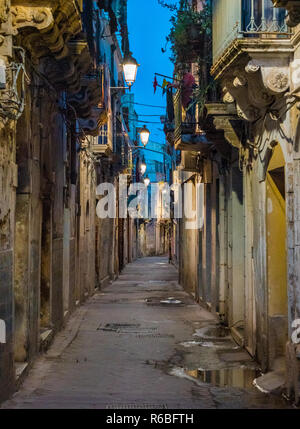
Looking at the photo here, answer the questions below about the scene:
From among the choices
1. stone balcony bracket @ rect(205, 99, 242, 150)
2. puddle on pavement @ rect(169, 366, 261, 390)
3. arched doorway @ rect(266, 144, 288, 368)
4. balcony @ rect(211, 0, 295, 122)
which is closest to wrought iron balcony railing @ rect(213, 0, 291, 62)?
balcony @ rect(211, 0, 295, 122)

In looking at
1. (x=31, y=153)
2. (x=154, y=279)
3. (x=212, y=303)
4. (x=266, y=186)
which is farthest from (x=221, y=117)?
(x=154, y=279)

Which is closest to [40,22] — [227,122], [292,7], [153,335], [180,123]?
[292,7]

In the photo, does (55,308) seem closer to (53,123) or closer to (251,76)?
(53,123)

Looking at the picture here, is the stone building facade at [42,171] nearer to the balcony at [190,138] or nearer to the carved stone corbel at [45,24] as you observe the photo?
the carved stone corbel at [45,24]

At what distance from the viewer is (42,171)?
1177cm

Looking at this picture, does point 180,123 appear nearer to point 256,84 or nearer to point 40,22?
point 256,84

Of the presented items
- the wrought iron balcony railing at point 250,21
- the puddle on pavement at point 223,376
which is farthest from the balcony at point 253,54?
the puddle on pavement at point 223,376

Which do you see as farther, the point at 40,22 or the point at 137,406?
the point at 40,22

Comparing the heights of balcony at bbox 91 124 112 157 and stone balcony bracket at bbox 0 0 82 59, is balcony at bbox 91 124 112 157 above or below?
above

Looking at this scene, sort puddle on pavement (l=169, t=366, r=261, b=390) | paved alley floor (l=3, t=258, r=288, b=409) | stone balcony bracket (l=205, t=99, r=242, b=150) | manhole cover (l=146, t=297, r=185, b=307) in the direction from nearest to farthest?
paved alley floor (l=3, t=258, r=288, b=409), puddle on pavement (l=169, t=366, r=261, b=390), stone balcony bracket (l=205, t=99, r=242, b=150), manhole cover (l=146, t=297, r=185, b=307)

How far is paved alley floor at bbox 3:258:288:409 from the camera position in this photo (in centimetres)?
827

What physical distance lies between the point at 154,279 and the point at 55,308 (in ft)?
58.1

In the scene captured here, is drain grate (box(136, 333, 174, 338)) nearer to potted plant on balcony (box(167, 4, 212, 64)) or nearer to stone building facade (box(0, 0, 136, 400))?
stone building facade (box(0, 0, 136, 400))

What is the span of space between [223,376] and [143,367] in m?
1.33
